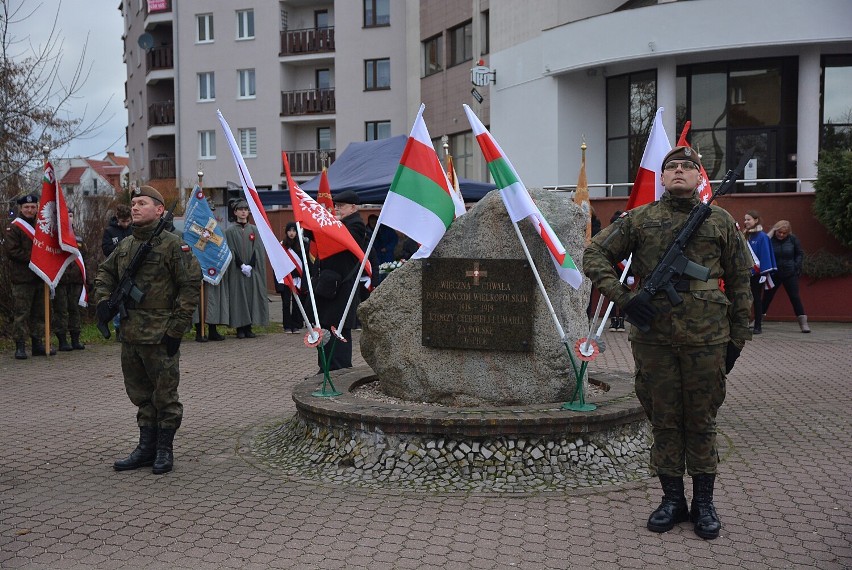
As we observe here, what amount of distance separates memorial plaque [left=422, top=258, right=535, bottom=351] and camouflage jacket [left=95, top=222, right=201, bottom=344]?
1.81 m

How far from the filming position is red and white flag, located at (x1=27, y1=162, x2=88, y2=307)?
1152 cm

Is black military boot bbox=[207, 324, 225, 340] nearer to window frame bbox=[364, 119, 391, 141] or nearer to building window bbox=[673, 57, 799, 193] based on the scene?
building window bbox=[673, 57, 799, 193]

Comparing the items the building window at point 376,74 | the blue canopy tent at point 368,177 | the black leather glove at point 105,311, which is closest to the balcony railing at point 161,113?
the building window at point 376,74

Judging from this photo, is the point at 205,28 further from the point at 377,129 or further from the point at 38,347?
the point at 38,347

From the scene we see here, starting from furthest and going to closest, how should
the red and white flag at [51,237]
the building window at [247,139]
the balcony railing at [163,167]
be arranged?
the balcony railing at [163,167], the building window at [247,139], the red and white flag at [51,237]

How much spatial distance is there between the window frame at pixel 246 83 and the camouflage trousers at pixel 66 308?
29051mm

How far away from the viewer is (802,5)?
1925 cm

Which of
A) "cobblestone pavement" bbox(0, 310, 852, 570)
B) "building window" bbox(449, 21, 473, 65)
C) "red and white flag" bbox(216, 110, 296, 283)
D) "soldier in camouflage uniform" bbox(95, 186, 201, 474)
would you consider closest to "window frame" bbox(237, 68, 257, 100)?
"building window" bbox(449, 21, 473, 65)

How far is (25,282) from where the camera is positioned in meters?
11.9

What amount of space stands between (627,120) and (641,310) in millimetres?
19678

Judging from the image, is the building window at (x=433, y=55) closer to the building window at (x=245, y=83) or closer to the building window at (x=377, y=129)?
the building window at (x=377, y=129)

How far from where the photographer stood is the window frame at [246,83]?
132 ft

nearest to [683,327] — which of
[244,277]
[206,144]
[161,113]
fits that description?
[244,277]

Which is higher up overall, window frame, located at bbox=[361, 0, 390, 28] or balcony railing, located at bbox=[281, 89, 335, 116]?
window frame, located at bbox=[361, 0, 390, 28]
